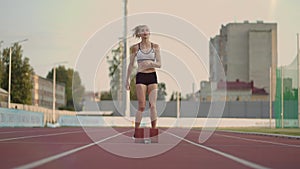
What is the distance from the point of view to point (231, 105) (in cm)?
7319

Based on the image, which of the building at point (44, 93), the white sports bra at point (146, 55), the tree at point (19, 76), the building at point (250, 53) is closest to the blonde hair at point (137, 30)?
the white sports bra at point (146, 55)

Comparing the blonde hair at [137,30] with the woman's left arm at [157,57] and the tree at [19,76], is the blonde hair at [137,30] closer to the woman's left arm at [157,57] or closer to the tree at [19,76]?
the woman's left arm at [157,57]

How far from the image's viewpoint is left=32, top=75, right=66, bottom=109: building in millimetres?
125500

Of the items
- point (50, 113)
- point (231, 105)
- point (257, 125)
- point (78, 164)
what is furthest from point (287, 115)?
point (78, 164)

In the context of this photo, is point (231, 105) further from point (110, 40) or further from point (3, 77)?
point (110, 40)

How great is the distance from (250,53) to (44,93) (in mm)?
53744

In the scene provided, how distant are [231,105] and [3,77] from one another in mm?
34862

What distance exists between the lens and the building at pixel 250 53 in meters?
103

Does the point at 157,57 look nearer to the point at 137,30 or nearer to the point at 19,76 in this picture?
the point at 137,30

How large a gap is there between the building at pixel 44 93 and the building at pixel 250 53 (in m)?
42.0

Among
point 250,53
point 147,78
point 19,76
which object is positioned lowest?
point 147,78

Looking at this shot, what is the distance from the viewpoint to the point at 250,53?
104750mm

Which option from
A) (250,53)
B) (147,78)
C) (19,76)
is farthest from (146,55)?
(250,53)

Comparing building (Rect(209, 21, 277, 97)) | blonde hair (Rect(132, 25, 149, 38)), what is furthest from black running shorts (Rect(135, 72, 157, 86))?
building (Rect(209, 21, 277, 97))
